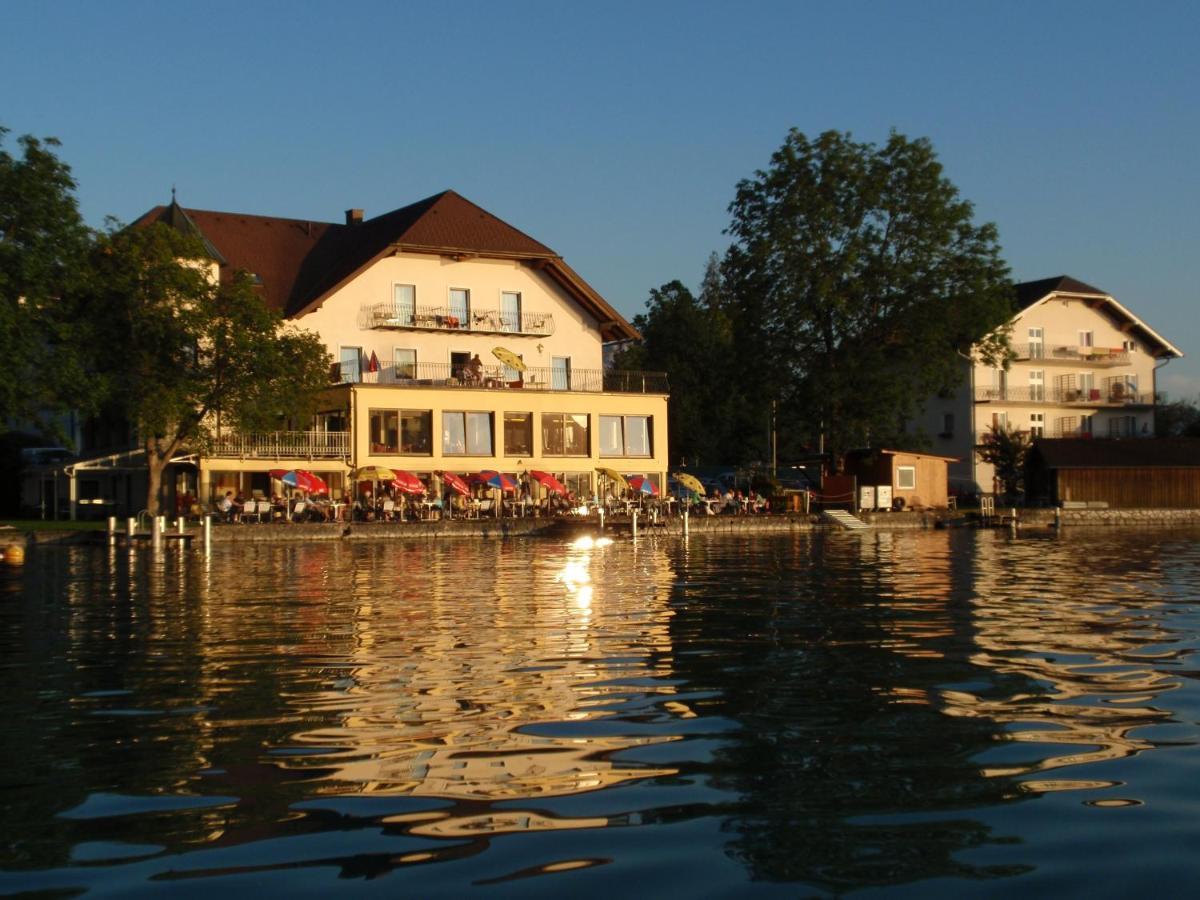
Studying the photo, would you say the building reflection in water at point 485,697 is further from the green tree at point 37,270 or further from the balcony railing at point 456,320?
the balcony railing at point 456,320

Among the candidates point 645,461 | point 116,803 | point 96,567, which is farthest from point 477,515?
point 116,803

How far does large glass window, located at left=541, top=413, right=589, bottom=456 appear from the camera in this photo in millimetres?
60812

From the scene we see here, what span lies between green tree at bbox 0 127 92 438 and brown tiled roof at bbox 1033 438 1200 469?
148 feet

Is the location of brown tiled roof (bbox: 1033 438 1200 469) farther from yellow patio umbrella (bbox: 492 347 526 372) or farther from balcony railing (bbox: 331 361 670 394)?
yellow patio umbrella (bbox: 492 347 526 372)

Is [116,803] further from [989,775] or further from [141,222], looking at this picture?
[141,222]

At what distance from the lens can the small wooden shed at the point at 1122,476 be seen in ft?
222

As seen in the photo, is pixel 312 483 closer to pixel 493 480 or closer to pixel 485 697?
pixel 493 480

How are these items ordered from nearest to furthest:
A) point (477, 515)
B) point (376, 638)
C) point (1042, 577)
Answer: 1. point (376, 638)
2. point (1042, 577)
3. point (477, 515)

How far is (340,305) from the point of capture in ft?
196

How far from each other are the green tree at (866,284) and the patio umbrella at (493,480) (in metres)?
15.0

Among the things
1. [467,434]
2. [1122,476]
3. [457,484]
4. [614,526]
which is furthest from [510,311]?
[1122,476]

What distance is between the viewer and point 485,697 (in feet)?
38.4

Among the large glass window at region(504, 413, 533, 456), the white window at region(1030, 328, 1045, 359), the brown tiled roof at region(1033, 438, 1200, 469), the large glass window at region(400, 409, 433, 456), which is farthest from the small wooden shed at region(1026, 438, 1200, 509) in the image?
the large glass window at region(400, 409, 433, 456)

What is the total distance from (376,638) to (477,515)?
1513 inches
